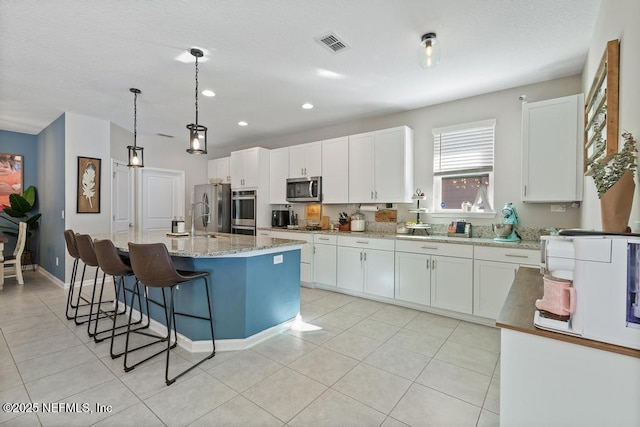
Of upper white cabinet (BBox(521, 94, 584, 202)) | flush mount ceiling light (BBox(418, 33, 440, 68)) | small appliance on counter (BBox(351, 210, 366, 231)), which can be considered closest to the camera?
flush mount ceiling light (BBox(418, 33, 440, 68))

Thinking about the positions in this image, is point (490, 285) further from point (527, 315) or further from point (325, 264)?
point (325, 264)

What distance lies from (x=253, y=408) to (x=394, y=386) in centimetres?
99

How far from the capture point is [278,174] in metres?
5.37

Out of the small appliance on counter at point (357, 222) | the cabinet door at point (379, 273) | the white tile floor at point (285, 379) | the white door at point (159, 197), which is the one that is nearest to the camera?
the white tile floor at point (285, 379)

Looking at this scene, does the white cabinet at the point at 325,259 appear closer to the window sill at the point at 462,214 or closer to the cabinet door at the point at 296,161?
the cabinet door at the point at 296,161

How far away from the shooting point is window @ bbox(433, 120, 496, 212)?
361cm

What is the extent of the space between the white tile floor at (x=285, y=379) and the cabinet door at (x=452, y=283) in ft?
0.83

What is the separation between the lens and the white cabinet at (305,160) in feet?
15.8

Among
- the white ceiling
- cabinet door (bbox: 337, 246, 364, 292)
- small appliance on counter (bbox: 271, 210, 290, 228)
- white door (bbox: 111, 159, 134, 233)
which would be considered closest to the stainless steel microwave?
small appliance on counter (bbox: 271, 210, 290, 228)

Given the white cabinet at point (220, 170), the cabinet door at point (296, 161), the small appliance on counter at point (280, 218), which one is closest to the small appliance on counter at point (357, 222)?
the cabinet door at point (296, 161)

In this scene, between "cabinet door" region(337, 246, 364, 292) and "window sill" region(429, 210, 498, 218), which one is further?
"cabinet door" region(337, 246, 364, 292)

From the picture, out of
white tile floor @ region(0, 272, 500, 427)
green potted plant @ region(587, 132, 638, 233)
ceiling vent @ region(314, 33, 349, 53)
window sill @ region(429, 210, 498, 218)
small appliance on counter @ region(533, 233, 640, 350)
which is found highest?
ceiling vent @ region(314, 33, 349, 53)

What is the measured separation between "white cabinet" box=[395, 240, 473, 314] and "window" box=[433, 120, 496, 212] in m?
0.78

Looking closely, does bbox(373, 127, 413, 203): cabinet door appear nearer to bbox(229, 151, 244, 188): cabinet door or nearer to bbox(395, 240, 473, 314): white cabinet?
bbox(395, 240, 473, 314): white cabinet
